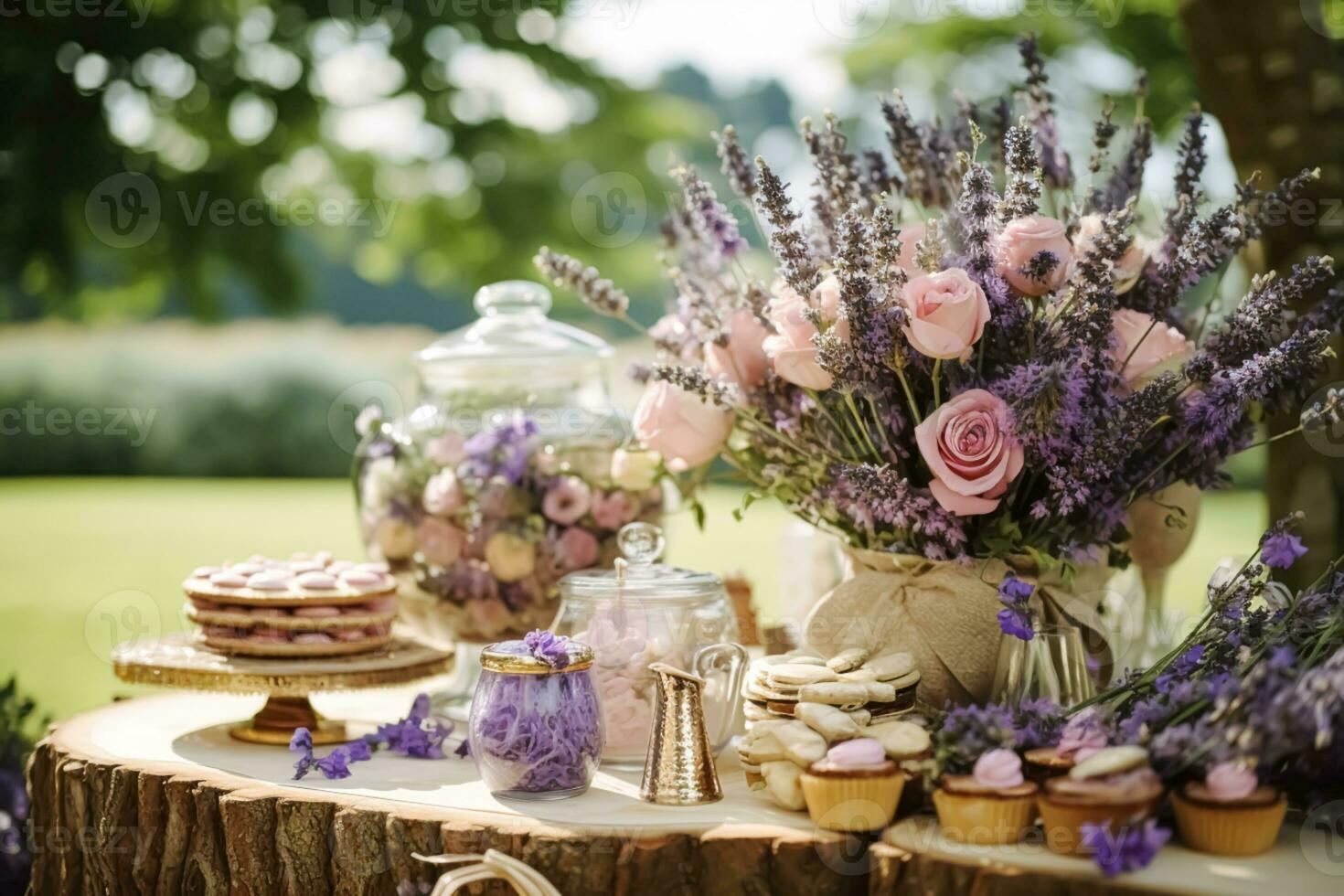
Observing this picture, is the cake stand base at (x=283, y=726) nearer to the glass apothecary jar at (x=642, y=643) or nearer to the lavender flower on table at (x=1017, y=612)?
the glass apothecary jar at (x=642, y=643)

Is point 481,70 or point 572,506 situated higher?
point 481,70

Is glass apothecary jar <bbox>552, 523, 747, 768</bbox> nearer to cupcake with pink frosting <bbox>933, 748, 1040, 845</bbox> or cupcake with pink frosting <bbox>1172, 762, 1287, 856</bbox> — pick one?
cupcake with pink frosting <bbox>933, 748, 1040, 845</bbox>

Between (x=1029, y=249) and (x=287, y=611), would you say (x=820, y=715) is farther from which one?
(x=287, y=611)

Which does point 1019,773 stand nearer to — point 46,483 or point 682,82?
point 46,483

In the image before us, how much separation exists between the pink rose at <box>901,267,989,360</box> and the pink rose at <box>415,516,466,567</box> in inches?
31.7

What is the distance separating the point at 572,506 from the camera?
1809 millimetres

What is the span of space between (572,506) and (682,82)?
12728mm

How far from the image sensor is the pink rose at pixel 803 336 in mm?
1396

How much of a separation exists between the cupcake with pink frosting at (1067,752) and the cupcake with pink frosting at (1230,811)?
0.08 meters

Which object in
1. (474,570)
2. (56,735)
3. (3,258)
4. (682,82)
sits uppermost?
(682,82)

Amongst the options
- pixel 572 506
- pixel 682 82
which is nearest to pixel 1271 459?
pixel 572 506

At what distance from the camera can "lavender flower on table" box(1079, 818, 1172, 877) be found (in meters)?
1.05

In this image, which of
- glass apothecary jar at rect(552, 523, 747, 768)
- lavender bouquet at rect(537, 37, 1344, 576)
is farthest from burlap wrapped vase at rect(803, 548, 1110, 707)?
glass apothecary jar at rect(552, 523, 747, 768)

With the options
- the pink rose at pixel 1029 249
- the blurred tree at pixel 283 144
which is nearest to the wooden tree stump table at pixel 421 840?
the pink rose at pixel 1029 249
